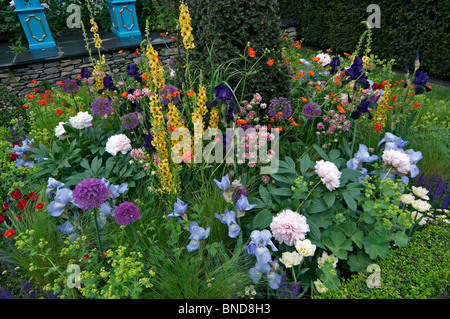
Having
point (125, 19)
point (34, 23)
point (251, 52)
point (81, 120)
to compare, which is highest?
point (251, 52)

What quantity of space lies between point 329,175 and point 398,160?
51 cm

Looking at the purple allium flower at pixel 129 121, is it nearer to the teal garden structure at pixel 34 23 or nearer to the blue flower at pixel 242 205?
the blue flower at pixel 242 205

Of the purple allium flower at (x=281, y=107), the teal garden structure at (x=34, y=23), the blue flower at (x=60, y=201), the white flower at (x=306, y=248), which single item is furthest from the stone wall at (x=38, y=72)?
the white flower at (x=306, y=248)

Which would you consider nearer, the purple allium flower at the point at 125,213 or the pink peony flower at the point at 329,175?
the purple allium flower at the point at 125,213

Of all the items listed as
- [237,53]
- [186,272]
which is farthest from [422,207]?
[237,53]

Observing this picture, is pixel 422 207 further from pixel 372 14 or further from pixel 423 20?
pixel 372 14

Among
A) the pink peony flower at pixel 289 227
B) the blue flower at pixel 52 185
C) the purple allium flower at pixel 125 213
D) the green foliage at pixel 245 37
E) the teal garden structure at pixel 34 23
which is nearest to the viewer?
the purple allium flower at pixel 125 213

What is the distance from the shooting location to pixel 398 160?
1.96 metres

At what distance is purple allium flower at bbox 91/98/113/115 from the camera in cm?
245

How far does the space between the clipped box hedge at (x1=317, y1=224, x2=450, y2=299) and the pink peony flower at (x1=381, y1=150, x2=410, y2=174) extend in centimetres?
48

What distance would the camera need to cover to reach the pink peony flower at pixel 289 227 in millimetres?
1762

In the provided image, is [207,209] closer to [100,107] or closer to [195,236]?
[195,236]

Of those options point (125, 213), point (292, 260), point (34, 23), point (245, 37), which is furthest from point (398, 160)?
point (34, 23)

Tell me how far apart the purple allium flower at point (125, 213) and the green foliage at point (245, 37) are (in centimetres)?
148
